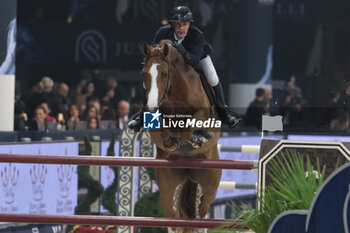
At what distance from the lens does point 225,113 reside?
7.09 meters

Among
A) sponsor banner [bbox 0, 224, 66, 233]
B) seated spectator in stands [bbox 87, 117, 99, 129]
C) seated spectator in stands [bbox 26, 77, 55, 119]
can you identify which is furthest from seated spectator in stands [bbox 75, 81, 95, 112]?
sponsor banner [bbox 0, 224, 66, 233]

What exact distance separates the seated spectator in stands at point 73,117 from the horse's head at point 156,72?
5798mm

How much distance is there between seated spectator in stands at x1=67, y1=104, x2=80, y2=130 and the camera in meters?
12.2

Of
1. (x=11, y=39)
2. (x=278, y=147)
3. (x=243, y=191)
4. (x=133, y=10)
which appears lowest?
(x=243, y=191)

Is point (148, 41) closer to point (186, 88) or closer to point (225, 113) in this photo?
point (225, 113)

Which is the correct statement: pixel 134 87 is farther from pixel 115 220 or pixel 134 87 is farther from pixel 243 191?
pixel 115 220

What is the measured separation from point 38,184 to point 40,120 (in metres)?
2.28

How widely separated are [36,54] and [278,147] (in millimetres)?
15190

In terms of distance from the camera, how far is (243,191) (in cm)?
1309

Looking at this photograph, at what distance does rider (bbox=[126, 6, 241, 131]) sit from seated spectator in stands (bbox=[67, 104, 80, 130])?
17.4 ft

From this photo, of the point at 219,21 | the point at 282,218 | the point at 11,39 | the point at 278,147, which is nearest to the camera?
the point at 282,218

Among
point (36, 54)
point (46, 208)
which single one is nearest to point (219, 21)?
point (36, 54)

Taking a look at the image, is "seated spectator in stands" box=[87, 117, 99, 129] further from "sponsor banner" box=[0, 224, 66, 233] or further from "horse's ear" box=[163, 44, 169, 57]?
"horse's ear" box=[163, 44, 169, 57]

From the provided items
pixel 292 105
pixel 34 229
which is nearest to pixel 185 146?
pixel 34 229
